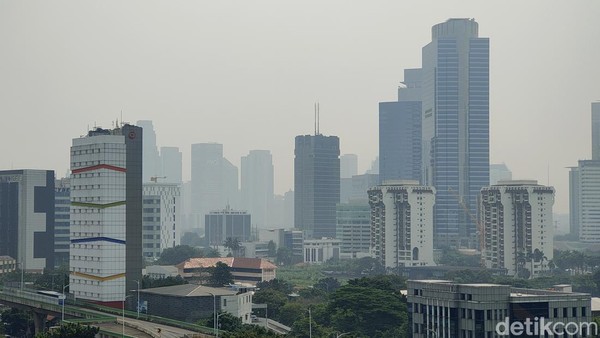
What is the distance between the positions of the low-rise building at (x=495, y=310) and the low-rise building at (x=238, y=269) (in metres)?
101

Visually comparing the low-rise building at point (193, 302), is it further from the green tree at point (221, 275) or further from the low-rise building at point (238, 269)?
the low-rise building at point (238, 269)

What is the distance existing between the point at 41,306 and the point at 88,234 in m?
13.0

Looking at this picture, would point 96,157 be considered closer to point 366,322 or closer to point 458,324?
point 366,322

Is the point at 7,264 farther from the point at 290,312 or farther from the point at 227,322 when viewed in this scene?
the point at 227,322

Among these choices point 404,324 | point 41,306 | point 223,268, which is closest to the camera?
point 404,324

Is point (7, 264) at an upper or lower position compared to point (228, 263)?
lower

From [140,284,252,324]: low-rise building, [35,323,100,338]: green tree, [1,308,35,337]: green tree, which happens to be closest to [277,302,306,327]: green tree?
[140,284,252,324]: low-rise building

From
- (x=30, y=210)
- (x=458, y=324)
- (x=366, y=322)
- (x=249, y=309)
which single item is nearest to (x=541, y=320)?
(x=458, y=324)

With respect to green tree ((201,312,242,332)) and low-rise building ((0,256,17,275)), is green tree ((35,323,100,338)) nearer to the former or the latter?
green tree ((201,312,242,332))

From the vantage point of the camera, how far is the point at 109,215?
398 ft

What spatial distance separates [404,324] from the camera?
4134 inches

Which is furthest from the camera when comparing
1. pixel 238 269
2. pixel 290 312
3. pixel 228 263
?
pixel 238 269

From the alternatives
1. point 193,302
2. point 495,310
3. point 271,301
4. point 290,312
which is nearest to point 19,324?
point 193,302

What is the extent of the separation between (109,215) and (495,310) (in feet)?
185
